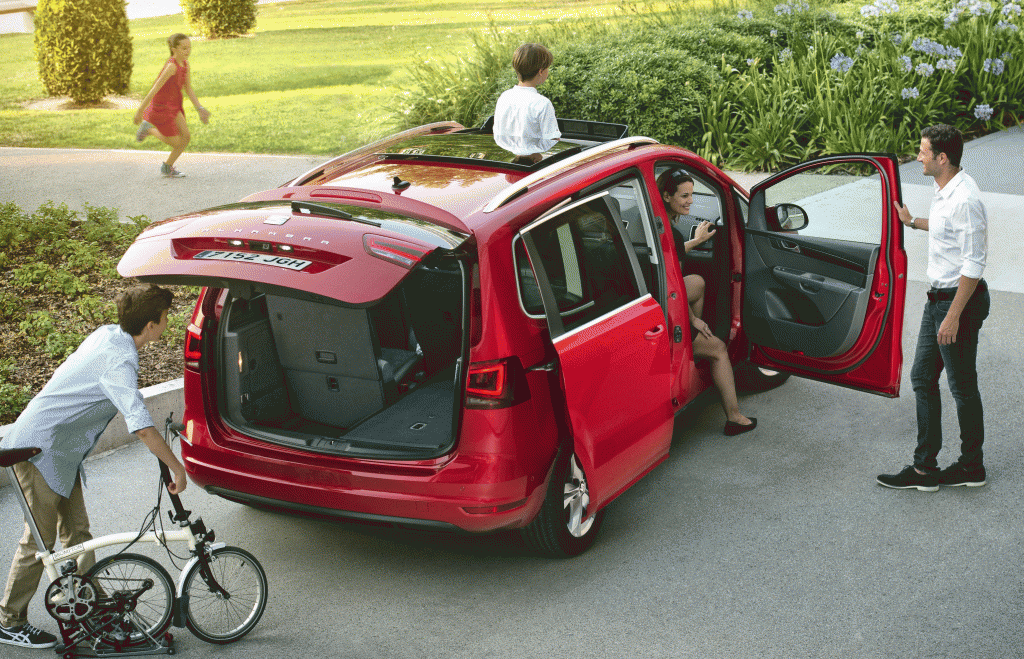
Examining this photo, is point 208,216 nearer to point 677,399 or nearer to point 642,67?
point 677,399

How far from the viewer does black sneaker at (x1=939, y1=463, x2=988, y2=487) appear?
5.44m

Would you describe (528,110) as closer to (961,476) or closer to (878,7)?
(961,476)

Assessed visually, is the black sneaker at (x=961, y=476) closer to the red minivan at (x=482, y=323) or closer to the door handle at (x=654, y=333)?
the red minivan at (x=482, y=323)

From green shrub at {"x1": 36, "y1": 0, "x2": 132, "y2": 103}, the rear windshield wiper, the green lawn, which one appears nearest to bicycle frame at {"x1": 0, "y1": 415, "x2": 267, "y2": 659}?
the rear windshield wiper

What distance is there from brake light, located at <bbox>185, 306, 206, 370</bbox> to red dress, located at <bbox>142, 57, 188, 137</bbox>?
24.0ft

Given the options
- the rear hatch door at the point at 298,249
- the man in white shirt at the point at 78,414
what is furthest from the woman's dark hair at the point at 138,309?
the rear hatch door at the point at 298,249

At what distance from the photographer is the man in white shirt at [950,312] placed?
496cm

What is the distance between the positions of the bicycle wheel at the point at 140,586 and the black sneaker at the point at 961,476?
3.92 m

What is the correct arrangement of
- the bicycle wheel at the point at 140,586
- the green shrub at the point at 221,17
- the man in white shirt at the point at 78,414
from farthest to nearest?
1. the green shrub at the point at 221,17
2. the bicycle wheel at the point at 140,586
3. the man in white shirt at the point at 78,414

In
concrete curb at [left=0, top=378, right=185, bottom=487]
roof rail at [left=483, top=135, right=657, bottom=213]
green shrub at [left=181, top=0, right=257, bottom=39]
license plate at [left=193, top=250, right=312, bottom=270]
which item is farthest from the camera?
green shrub at [left=181, top=0, right=257, bottom=39]

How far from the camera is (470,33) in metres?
14.8

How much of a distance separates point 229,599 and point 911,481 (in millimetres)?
3524

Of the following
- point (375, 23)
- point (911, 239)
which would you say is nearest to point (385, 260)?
point (911, 239)

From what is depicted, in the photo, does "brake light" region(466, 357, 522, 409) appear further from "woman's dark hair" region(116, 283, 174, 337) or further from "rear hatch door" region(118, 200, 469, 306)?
"woman's dark hair" region(116, 283, 174, 337)
